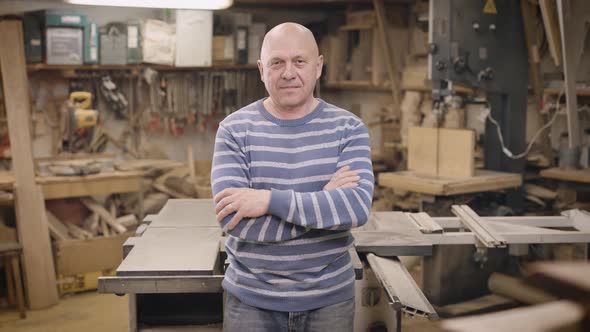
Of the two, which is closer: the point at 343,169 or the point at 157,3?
the point at 343,169

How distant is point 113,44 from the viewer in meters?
5.48

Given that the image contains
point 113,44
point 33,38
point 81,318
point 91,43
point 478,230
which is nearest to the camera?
point 478,230

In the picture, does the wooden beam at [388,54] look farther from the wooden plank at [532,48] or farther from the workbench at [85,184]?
the workbench at [85,184]

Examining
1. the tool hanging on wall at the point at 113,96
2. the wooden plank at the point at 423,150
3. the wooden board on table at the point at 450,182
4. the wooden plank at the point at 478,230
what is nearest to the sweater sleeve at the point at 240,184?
the wooden plank at the point at 478,230

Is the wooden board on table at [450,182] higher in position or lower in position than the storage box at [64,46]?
lower

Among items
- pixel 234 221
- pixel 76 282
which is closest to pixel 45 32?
pixel 76 282

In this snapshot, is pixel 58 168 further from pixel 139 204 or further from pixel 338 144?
pixel 338 144

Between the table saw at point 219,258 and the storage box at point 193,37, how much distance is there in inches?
108

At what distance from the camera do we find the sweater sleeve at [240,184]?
1838 millimetres

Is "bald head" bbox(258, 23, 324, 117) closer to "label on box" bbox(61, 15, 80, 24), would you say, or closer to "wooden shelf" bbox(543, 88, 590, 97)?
"wooden shelf" bbox(543, 88, 590, 97)

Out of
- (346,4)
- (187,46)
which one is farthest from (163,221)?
(346,4)

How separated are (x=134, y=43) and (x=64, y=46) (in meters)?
0.56

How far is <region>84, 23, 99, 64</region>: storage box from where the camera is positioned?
532 cm

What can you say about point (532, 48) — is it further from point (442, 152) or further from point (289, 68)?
point (289, 68)
